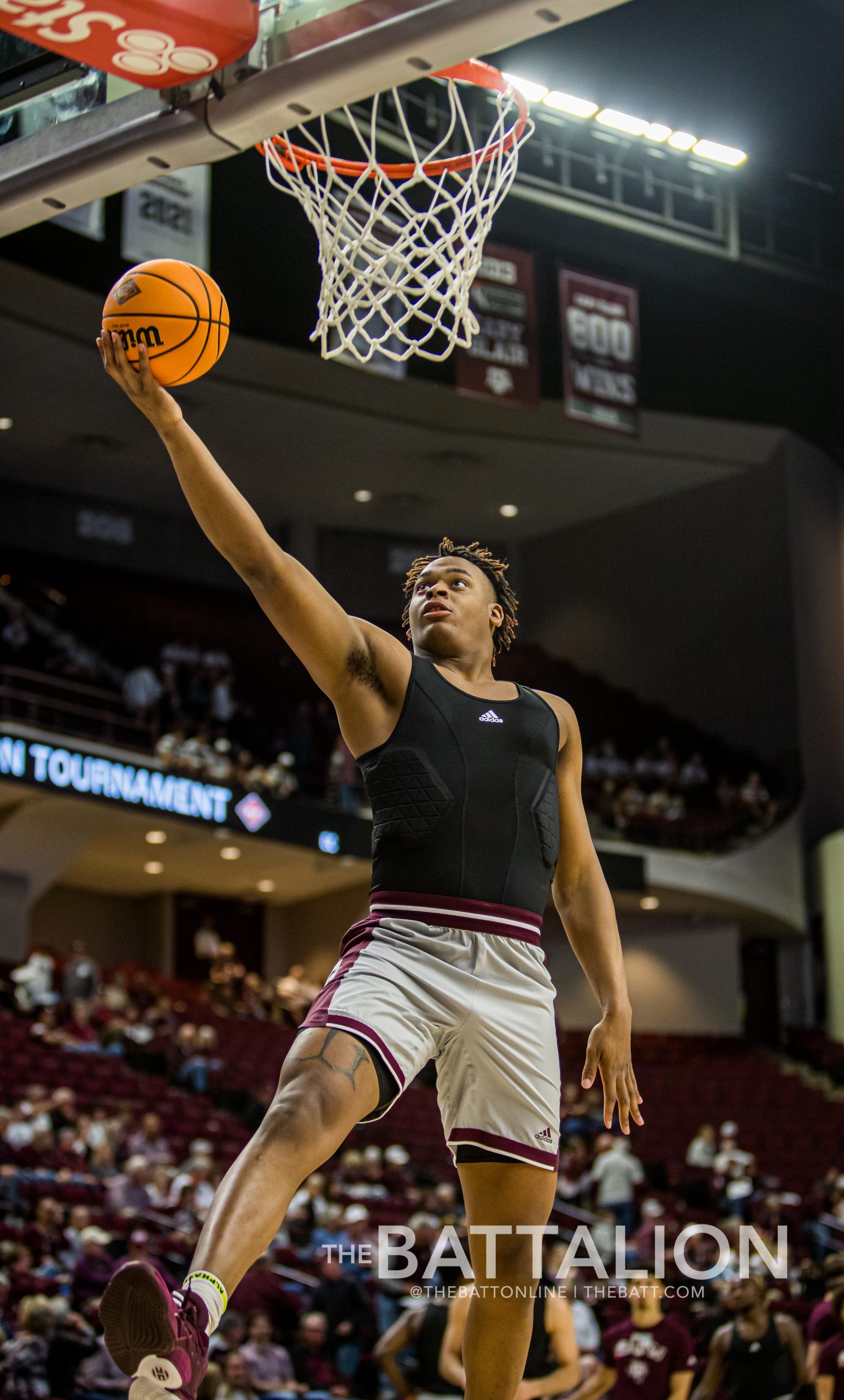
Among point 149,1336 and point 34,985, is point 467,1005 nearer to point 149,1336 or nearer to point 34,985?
point 149,1336

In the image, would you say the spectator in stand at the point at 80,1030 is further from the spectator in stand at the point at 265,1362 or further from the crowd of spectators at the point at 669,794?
the crowd of spectators at the point at 669,794

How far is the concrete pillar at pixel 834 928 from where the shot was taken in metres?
25.6

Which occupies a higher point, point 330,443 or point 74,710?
point 330,443

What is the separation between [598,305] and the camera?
20.6 meters

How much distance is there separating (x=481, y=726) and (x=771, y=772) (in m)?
23.6

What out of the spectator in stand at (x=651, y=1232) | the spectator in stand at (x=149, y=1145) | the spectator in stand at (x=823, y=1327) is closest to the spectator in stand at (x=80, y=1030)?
the spectator in stand at (x=149, y=1145)

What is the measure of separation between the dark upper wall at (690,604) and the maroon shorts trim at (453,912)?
23.8m

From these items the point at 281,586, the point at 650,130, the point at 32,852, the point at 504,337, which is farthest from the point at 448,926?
the point at 32,852

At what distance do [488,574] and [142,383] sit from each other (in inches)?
42.9

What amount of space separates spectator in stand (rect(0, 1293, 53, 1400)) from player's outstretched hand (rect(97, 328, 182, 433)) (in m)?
6.21

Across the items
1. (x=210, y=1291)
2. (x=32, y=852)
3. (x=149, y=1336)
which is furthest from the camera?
(x=32, y=852)

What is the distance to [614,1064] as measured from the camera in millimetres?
3723

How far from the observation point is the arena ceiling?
21.6 metres

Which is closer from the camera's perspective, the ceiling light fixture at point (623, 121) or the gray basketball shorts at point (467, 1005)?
the gray basketball shorts at point (467, 1005)
